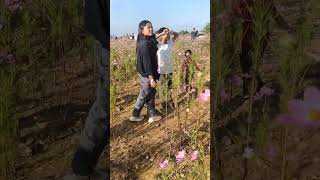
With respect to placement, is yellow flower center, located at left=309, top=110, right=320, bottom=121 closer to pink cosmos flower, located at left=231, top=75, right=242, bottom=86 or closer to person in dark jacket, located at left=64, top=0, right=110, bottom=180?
pink cosmos flower, located at left=231, top=75, right=242, bottom=86

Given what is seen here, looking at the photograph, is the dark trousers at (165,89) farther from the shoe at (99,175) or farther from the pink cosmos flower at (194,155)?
the shoe at (99,175)

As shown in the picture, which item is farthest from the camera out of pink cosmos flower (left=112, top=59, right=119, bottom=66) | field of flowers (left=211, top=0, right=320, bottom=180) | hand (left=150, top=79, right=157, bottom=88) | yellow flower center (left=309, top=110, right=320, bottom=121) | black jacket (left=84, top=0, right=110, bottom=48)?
pink cosmos flower (left=112, top=59, right=119, bottom=66)

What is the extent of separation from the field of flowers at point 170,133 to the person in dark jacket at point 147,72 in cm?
5

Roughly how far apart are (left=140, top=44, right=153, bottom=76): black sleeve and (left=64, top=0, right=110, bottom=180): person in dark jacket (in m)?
0.24

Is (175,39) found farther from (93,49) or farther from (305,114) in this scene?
(305,114)

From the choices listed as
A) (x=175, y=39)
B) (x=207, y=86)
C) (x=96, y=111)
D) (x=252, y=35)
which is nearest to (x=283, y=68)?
(x=252, y=35)

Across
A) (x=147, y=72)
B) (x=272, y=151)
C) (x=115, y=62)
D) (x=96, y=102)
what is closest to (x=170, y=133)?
(x=147, y=72)

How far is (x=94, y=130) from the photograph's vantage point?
231 cm

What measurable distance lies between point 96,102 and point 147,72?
36 centimetres

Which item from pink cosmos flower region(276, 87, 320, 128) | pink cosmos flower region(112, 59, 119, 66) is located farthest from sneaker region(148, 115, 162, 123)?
pink cosmos flower region(276, 87, 320, 128)

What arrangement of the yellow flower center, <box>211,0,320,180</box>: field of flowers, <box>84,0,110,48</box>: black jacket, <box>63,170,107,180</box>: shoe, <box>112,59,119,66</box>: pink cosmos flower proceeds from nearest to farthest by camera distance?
the yellow flower center → <box>211,0,320,180</box>: field of flowers → <box>84,0,110,48</box>: black jacket → <box>63,170,107,180</box>: shoe → <box>112,59,119,66</box>: pink cosmos flower

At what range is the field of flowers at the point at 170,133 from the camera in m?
2.39

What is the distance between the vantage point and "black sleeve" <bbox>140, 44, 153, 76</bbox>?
7.98 feet

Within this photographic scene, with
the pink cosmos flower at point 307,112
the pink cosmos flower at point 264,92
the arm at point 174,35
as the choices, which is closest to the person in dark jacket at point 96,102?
the arm at point 174,35
